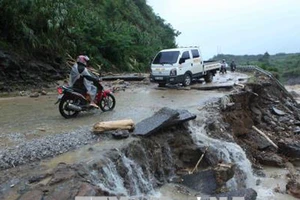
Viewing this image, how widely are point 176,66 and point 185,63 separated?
0.79 meters

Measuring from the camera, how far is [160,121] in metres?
9.38

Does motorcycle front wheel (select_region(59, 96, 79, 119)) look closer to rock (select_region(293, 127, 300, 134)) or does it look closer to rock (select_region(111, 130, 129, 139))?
rock (select_region(111, 130, 129, 139))

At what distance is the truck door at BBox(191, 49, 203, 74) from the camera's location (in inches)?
851

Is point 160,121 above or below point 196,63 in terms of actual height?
below

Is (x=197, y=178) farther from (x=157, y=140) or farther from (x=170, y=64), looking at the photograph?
(x=170, y=64)

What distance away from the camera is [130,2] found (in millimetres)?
45031

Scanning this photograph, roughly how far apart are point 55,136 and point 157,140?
237cm

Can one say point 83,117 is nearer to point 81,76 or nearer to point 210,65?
point 81,76

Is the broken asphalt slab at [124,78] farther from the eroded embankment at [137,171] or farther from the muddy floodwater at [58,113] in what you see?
the eroded embankment at [137,171]

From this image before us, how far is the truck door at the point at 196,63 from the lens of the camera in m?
21.6

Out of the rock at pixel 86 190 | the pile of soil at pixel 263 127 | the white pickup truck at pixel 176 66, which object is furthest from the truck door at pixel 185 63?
the rock at pixel 86 190

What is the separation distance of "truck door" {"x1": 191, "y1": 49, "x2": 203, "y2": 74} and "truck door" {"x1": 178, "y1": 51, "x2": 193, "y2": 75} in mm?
413

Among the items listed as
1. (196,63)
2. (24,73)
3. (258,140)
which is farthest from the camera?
(196,63)

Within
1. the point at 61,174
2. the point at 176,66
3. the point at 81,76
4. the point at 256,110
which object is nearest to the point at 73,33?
the point at 176,66
